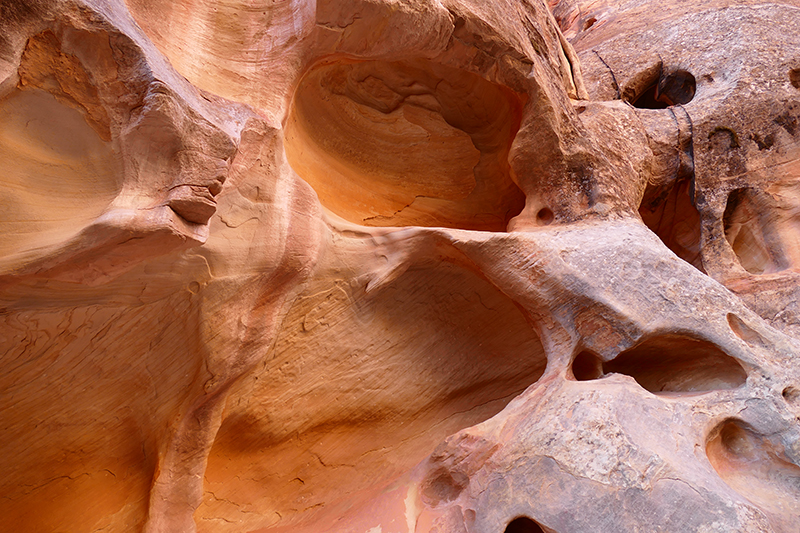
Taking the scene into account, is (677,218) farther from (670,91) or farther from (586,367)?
(586,367)

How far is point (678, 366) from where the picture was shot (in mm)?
2492

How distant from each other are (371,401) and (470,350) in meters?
0.65

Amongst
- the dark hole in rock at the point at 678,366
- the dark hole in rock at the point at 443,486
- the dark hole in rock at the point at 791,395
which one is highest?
the dark hole in rock at the point at 678,366

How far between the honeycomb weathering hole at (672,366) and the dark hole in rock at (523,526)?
2.37 ft

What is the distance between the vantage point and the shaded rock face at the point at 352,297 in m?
1.87

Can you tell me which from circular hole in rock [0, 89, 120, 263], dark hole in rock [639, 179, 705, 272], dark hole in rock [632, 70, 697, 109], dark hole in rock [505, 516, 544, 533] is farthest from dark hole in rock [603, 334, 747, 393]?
dark hole in rock [632, 70, 697, 109]

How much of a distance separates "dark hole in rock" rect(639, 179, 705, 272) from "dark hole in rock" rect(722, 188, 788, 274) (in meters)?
0.22

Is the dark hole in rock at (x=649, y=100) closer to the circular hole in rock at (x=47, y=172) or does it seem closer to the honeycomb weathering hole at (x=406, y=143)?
the honeycomb weathering hole at (x=406, y=143)

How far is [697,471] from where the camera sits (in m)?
1.95

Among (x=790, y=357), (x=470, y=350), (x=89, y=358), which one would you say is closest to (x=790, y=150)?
(x=790, y=357)

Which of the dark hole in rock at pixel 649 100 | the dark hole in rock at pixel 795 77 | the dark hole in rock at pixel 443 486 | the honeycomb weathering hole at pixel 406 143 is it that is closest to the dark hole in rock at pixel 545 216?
the honeycomb weathering hole at pixel 406 143

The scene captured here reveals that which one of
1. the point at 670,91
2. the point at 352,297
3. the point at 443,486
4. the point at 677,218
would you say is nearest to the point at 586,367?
the point at 443,486

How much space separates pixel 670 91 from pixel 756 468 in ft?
11.0

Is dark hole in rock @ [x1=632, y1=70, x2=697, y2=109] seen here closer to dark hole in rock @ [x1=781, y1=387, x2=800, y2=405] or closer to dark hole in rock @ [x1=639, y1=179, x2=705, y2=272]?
dark hole in rock @ [x1=639, y1=179, x2=705, y2=272]
